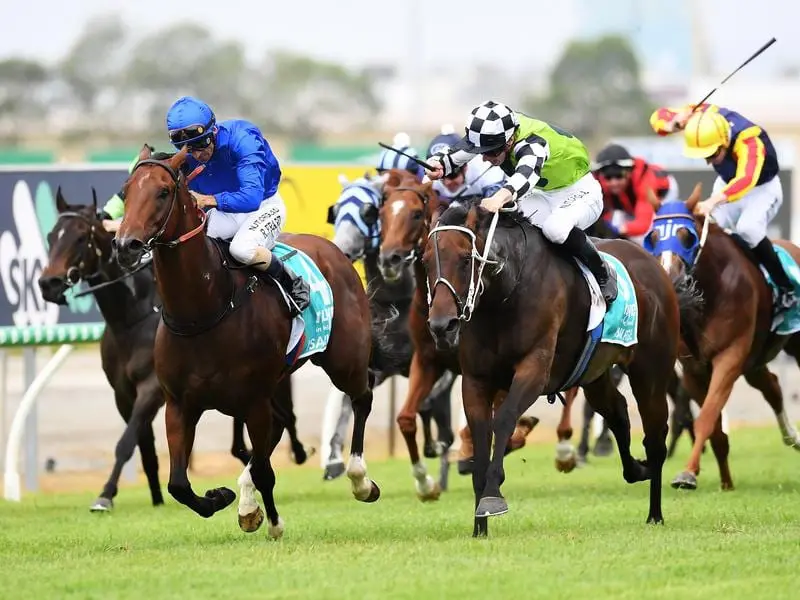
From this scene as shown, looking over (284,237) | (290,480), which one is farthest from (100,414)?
(284,237)

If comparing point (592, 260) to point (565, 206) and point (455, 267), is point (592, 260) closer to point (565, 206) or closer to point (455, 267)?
point (565, 206)

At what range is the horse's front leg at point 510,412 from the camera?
24.5 ft

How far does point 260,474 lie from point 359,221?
3313 mm

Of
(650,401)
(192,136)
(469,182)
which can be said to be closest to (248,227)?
(192,136)

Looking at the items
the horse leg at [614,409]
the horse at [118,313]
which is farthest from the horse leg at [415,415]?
the horse leg at [614,409]

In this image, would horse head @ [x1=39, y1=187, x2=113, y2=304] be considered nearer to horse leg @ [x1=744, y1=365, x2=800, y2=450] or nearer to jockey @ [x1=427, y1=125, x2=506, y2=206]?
jockey @ [x1=427, y1=125, x2=506, y2=206]

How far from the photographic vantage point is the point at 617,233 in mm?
11805

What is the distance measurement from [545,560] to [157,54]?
325ft

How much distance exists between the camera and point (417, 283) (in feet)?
33.9

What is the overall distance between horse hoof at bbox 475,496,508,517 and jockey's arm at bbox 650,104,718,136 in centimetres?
400

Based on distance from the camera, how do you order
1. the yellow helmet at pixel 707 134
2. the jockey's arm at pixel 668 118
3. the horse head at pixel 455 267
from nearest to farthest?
the horse head at pixel 455 267 → the yellow helmet at pixel 707 134 → the jockey's arm at pixel 668 118

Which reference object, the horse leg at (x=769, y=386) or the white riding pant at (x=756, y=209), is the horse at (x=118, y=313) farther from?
the horse leg at (x=769, y=386)

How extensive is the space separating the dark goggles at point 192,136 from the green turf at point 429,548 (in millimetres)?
1941

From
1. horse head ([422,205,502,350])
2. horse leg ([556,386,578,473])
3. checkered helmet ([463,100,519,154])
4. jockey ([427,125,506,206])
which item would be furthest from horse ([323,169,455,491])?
horse head ([422,205,502,350])
